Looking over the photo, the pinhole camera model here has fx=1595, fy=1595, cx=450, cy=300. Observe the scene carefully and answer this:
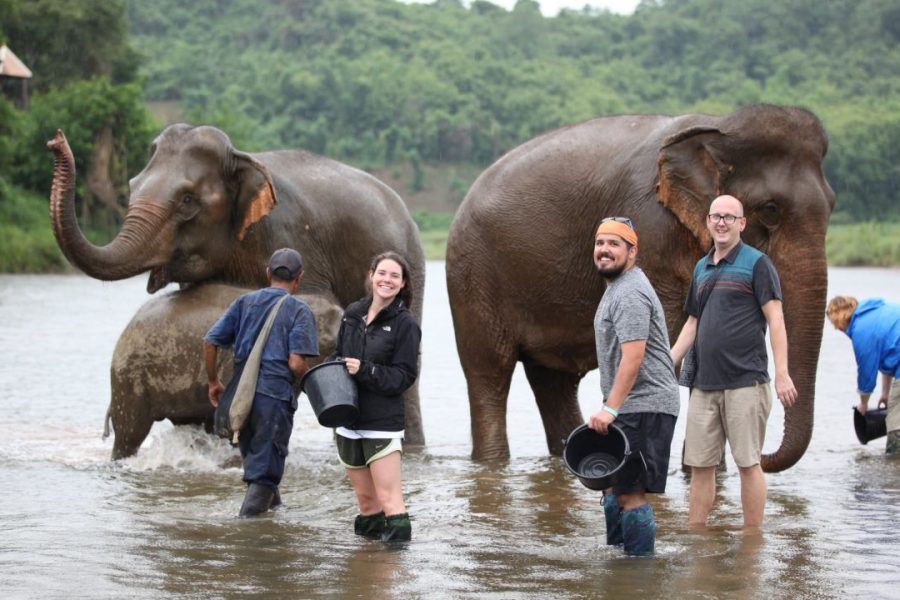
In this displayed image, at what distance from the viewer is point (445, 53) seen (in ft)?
479

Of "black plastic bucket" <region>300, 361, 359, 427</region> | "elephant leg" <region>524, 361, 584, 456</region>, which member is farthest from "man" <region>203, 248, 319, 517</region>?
"elephant leg" <region>524, 361, 584, 456</region>

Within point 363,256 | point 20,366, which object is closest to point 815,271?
point 363,256

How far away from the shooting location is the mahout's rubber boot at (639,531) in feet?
22.6

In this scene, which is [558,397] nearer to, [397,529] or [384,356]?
[397,529]

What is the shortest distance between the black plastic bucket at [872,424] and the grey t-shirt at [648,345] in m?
5.04

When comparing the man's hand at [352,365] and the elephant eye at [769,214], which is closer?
the man's hand at [352,365]

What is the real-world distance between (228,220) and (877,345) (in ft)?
15.0

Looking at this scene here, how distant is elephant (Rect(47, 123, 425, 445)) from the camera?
10.3 meters

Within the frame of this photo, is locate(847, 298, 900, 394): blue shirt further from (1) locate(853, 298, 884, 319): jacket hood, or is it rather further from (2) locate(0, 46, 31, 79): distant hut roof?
(2) locate(0, 46, 31, 79): distant hut roof

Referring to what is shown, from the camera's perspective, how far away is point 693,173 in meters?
9.22

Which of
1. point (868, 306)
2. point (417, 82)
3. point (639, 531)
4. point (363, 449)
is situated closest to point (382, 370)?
point (363, 449)

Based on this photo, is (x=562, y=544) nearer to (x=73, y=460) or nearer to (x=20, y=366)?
(x=73, y=460)

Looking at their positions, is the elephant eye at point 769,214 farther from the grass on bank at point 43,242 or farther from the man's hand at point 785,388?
the grass on bank at point 43,242

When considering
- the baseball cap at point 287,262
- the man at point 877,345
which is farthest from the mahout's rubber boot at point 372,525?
the man at point 877,345
